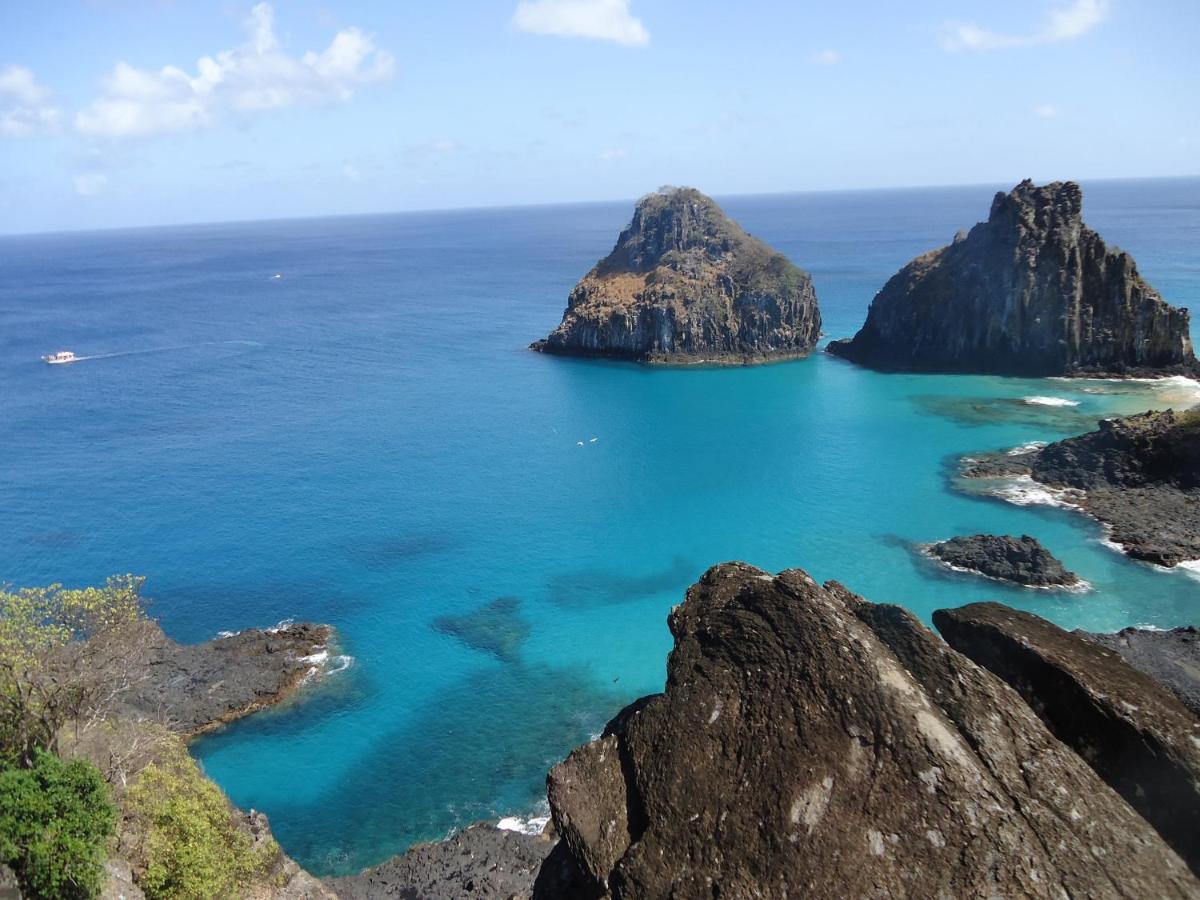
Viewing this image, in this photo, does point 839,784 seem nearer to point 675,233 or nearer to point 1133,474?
point 1133,474

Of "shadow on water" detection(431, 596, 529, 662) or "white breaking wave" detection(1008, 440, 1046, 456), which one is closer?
"shadow on water" detection(431, 596, 529, 662)

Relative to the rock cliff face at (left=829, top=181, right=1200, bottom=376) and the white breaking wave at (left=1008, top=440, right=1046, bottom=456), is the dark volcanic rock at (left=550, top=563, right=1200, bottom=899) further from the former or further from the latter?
the rock cliff face at (left=829, top=181, right=1200, bottom=376)

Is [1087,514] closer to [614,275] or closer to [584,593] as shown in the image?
[584,593]

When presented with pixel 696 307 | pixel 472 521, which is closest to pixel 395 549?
pixel 472 521

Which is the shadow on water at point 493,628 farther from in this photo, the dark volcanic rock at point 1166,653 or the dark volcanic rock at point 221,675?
the dark volcanic rock at point 1166,653

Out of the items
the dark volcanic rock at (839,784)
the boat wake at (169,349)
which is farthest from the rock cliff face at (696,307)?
the dark volcanic rock at (839,784)

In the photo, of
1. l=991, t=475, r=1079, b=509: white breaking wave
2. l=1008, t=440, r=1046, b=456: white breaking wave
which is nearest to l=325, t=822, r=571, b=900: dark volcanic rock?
l=991, t=475, r=1079, b=509: white breaking wave
